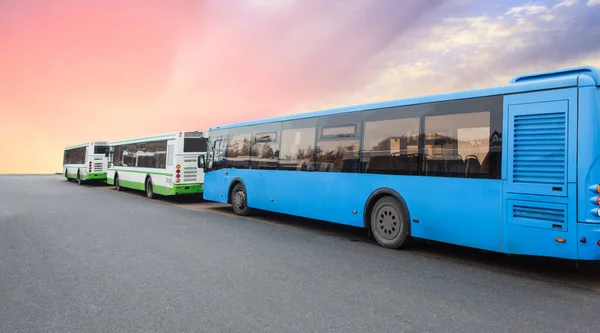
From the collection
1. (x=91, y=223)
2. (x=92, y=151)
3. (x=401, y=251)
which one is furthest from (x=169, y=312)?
(x=92, y=151)

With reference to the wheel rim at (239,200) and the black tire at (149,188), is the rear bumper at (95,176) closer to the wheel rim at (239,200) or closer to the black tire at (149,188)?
the black tire at (149,188)

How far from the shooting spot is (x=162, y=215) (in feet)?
40.6

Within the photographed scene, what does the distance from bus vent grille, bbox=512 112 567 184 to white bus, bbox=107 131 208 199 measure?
10.8 meters

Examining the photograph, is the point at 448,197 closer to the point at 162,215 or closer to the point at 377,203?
the point at 377,203

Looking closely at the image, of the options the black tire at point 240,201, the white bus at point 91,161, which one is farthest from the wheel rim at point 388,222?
the white bus at point 91,161

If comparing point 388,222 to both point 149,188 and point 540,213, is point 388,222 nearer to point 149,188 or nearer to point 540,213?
point 540,213

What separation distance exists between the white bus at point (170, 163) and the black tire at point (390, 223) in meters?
8.24

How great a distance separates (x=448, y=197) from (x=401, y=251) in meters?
1.37

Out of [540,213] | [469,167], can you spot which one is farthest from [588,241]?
[469,167]

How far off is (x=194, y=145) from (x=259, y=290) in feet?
41.6

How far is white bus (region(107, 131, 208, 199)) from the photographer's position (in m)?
16.4

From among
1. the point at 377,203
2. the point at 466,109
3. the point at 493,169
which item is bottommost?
the point at 377,203

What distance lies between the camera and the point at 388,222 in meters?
7.91

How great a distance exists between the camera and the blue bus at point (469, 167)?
5.56 m
